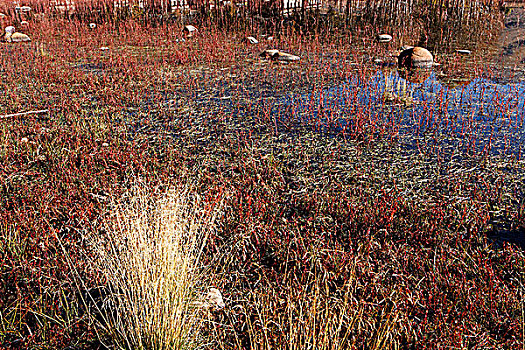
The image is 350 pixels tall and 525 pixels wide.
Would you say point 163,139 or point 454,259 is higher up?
point 163,139

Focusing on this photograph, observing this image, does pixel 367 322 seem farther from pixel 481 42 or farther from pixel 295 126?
pixel 481 42

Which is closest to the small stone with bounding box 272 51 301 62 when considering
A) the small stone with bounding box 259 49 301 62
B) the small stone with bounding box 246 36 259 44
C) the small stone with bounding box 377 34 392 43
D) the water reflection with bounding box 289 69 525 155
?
the small stone with bounding box 259 49 301 62

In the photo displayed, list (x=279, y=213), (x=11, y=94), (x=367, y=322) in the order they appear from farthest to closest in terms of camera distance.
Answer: (x=11, y=94)
(x=279, y=213)
(x=367, y=322)

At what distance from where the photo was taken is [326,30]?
43.8 ft

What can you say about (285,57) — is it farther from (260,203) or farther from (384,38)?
(260,203)

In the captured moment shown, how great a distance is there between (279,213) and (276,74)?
556 centimetres

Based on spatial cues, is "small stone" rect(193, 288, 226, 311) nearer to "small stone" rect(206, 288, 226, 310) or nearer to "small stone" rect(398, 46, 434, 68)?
"small stone" rect(206, 288, 226, 310)

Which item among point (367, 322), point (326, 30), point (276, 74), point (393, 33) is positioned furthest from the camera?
point (326, 30)

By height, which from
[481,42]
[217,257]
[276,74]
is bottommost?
[217,257]

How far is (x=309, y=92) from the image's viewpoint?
7672mm

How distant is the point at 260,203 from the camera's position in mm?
3930

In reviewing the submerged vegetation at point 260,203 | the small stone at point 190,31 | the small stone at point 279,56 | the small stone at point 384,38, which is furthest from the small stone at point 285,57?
the small stone at point 190,31

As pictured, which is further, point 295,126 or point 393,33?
point 393,33

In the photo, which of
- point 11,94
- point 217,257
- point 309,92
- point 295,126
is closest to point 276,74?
point 309,92
